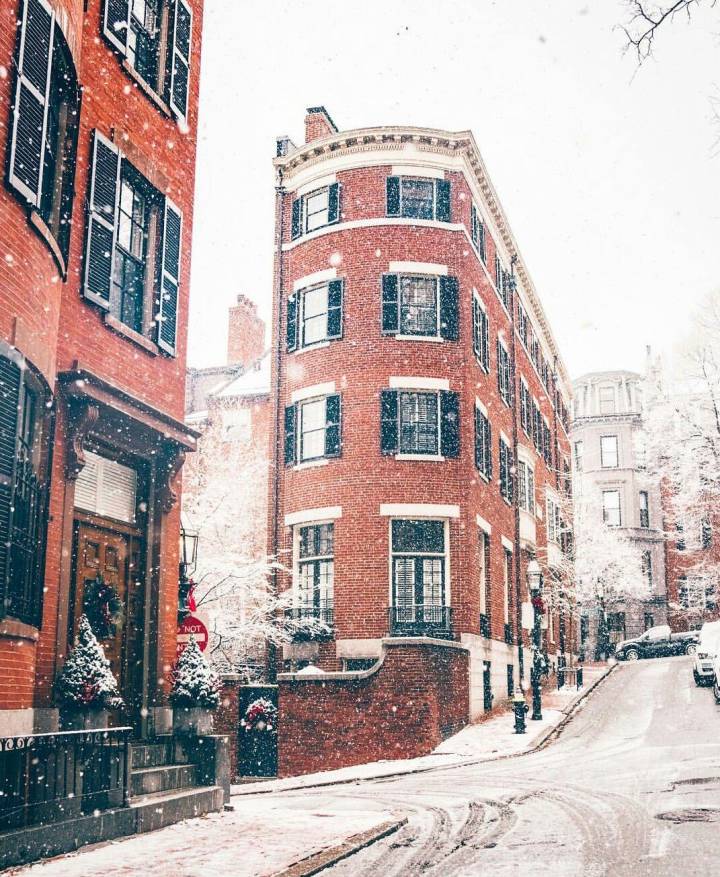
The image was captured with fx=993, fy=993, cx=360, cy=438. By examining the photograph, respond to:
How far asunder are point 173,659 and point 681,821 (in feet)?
19.9

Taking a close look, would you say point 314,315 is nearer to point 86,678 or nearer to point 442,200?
point 442,200

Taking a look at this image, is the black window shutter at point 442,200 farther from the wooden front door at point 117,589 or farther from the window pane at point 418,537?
the wooden front door at point 117,589

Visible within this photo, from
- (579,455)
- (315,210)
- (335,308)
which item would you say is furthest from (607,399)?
(335,308)

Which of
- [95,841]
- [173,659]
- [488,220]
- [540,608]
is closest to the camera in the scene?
[95,841]

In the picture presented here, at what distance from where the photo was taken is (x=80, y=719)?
9.05 metres

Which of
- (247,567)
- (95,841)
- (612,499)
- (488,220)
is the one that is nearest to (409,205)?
(488,220)

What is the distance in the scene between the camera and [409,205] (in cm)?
2575

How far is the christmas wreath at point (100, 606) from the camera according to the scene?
10609mm

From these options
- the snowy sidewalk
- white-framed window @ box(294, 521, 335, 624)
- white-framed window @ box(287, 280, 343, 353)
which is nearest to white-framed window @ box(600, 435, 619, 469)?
the snowy sidewalk

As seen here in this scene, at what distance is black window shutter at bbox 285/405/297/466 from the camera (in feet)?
84.1

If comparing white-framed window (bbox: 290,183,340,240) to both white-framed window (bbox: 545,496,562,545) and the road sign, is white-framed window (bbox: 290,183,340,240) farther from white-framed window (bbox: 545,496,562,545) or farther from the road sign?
white-framed window (bbox: 545,496,562,545)

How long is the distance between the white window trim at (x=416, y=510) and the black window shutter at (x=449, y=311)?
4.34 metres

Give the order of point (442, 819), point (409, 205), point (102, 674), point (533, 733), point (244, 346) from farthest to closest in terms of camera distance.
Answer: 1. point (244, 346)
2. point (409, 205)
3. point (533, 733)
4. point (442, 819)
5. point (102, 674)

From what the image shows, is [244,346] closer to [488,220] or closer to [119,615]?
[488,220]
